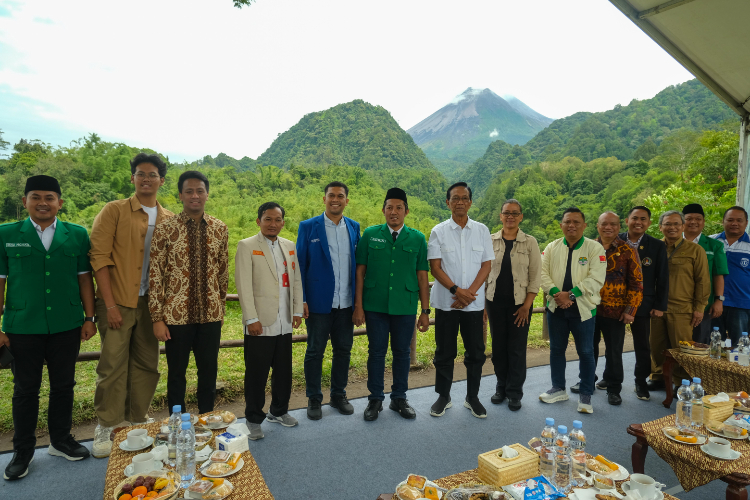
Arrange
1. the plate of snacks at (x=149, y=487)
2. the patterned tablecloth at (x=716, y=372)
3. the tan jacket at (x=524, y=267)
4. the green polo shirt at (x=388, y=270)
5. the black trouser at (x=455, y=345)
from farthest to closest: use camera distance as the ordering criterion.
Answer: the tan jacket at (x=524, y=267) < the black trouser at (x=455, y=345) < the green polo shirt at (x=388, y=270) < the patterned tablecloth at (x=716, y=372) < the plate of snacks at (x=149, y=487)

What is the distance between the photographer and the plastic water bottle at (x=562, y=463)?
5.70 ft

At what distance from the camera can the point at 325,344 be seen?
10.9 feet

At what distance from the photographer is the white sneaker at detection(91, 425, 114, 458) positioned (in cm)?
267

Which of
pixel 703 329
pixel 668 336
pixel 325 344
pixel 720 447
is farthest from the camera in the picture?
pixel 703 329

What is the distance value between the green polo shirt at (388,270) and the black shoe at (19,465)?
224 cm

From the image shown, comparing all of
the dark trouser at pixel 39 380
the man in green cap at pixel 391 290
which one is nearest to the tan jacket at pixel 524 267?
the man in green cap at pixel 391 290

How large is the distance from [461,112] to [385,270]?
13580 cm

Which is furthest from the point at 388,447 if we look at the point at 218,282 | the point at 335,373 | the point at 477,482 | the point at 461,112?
the point at 461,112

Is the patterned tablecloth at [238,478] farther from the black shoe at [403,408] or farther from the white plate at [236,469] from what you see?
the black shoe at [403,408]

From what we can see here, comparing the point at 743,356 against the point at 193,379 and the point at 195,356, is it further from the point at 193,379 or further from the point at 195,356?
the point at 193,379

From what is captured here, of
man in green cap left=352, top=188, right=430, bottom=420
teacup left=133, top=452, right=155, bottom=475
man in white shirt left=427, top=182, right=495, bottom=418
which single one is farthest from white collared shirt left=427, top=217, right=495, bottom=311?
teacup left=133, top=452, right=155, bottom=475

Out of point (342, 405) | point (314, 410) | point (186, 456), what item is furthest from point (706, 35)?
point (186, 456)

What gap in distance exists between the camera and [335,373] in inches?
136

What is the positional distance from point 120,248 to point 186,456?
1.61 metres
